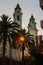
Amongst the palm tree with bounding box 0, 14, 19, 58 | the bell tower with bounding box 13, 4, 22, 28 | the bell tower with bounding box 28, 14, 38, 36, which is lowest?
the palm tree with bounding box 0, 14, 19, 58

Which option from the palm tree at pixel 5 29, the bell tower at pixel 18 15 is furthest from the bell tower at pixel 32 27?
the palm tree at pixel 5 29

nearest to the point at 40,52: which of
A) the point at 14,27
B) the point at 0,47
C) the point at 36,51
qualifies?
the point at 36,51

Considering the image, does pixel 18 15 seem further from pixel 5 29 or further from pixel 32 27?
pixel 5 29

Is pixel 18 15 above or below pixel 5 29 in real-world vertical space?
above

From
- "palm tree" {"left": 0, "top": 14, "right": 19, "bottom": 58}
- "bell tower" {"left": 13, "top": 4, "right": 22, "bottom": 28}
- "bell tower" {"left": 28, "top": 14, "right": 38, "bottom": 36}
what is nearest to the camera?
"palm tree" {"left": 0, "top": 14, "right": 19, "bottom": 58}

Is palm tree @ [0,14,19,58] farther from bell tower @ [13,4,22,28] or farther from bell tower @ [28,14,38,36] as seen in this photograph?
bell tower @ [28,14,38,36]

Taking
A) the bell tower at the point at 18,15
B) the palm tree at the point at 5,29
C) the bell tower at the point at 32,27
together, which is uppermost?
the bell tower at the point at 18,15

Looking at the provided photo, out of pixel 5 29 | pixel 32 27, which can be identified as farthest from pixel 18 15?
pixel 5 29

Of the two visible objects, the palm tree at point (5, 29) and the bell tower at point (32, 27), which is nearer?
the palm tree at point (5, 29)

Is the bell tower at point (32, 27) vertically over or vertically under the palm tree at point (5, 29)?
over

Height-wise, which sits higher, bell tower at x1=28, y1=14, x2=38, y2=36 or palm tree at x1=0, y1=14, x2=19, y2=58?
bell tower at x1=28, y1=14, x2=38, y2=36

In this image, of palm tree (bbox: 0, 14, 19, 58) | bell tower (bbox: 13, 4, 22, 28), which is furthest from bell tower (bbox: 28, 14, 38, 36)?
palm tree (bbox: 0, 14, 19, 58)

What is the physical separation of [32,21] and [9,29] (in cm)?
4815

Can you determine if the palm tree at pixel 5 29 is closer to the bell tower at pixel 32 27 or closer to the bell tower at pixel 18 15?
the bell tower at pixel 18 15
